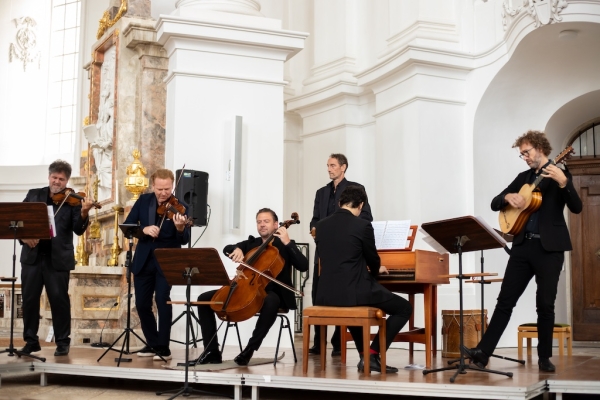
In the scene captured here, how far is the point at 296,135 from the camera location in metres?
13.5

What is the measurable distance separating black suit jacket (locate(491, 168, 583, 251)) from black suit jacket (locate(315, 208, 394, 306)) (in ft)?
3.55

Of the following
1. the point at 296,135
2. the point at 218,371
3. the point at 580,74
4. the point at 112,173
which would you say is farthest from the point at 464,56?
the point at 218,371

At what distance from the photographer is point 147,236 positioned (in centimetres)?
696

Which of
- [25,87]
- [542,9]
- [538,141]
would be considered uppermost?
[25,87]

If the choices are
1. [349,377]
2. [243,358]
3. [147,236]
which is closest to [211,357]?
[243,358]

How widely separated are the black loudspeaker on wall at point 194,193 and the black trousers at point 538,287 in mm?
3340

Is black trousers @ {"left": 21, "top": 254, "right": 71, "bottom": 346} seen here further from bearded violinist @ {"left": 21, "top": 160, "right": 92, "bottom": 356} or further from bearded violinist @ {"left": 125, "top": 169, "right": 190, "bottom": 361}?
bearded violinist @ {"left": 125, "top": 169, "right": 190, "bottom": 361}

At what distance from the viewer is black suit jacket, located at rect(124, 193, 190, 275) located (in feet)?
22.8

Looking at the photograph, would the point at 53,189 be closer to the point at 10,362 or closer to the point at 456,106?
the point at 10,362

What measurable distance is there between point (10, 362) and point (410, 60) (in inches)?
236

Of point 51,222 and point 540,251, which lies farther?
point 51,222

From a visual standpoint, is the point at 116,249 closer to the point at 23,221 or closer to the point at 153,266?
the point at 153,266

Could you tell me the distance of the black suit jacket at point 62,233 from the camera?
24.0ft

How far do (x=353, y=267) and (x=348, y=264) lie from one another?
0.14 feet
